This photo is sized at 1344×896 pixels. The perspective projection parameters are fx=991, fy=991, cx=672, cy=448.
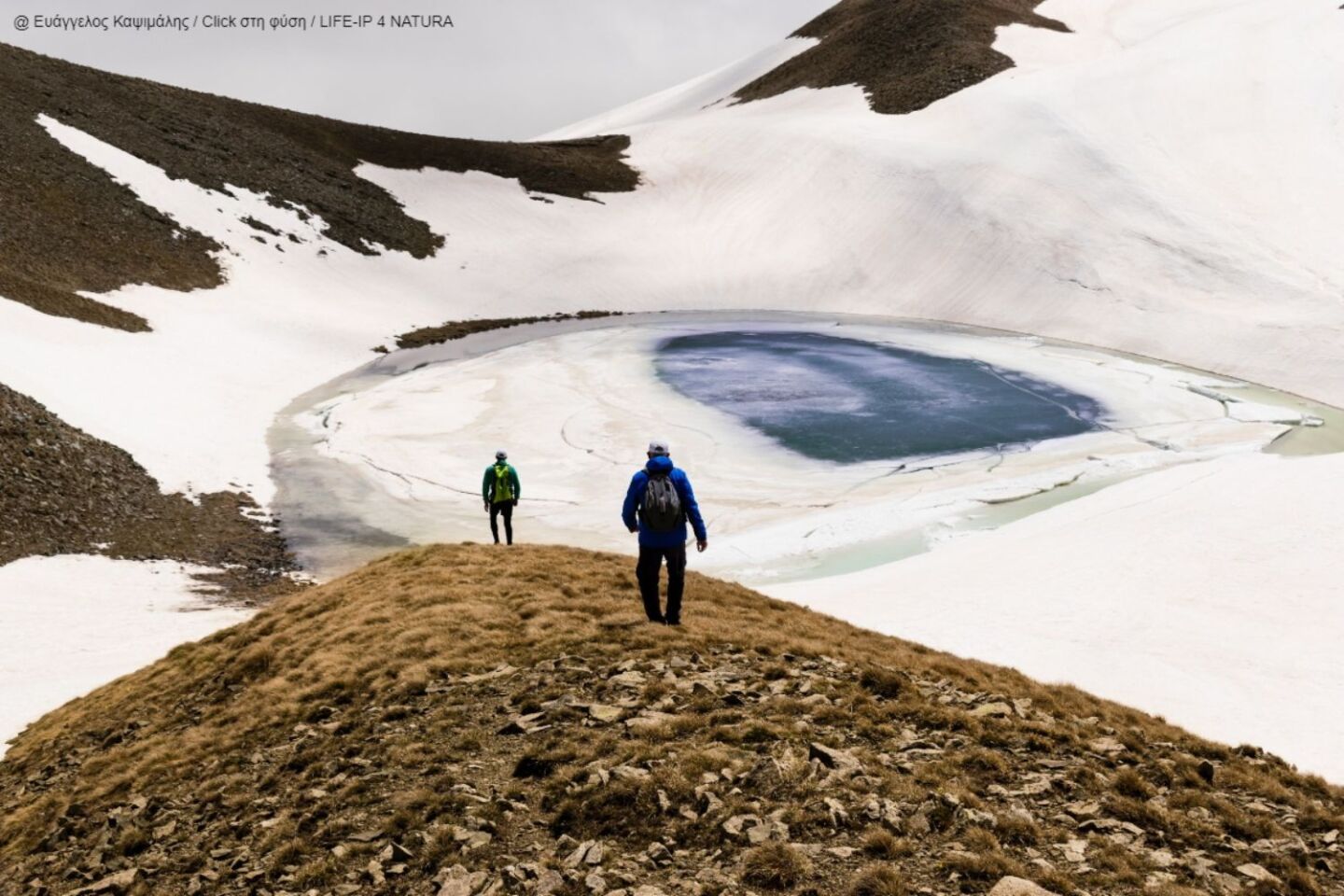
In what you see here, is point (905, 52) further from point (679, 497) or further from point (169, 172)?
point (679, 497)

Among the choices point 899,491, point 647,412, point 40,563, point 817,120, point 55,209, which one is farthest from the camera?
point 817,120

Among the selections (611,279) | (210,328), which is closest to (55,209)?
(210,328)

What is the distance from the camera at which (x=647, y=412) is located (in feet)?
128

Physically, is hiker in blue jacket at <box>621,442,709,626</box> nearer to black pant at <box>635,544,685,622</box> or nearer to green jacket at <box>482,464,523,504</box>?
black pant at <box>635,544,685,622</box>

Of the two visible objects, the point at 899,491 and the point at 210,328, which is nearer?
the point at 899,491

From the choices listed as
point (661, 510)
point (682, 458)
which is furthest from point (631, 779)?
point (682, 458)

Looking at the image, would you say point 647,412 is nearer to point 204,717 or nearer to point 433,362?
point 433,362

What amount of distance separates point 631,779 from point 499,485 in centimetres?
1224

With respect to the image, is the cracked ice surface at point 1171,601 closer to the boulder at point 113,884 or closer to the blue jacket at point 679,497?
the blue jacket at point 679,497

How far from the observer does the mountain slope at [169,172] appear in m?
47.6

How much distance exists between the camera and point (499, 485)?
20203mm

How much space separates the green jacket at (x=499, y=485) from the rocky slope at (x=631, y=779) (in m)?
6.32

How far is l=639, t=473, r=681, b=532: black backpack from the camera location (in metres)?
11.9

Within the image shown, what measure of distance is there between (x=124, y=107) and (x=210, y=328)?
1144 inches
